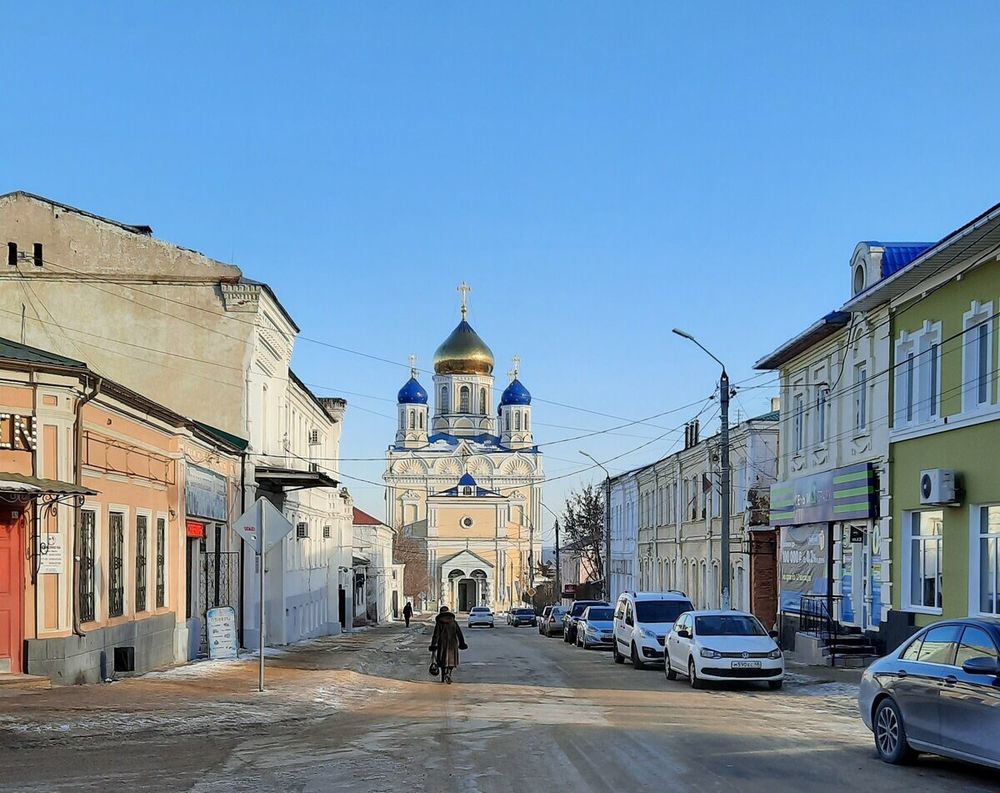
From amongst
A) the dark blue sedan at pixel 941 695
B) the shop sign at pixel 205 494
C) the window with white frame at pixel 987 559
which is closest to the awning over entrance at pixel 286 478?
the shop sign at pixel 205 494

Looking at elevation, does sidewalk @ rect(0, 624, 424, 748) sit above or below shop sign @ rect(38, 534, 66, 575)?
below

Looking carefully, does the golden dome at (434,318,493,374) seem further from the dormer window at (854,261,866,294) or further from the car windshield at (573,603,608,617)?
the dormer window at (854,261,866,294)

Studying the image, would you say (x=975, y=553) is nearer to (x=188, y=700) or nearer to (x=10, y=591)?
(x=188, y=700)

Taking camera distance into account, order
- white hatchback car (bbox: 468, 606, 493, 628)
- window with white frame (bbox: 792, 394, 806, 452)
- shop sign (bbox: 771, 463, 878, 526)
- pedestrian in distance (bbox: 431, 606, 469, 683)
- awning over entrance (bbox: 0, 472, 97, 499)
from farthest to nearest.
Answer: white hatchback car (bbox: 468, 606, 493, 628) < window with white frame (bbox: 792, 394, 806, 452) < shop sign (bbox: 771, 463, 878, 526) < pedestrian in distance (bbox: 431, 606, 469, 683) < awning over entrance (bbox: 0, 472, 97, 499)

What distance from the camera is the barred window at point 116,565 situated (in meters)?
20.5

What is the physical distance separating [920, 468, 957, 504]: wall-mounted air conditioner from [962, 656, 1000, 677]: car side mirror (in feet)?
38.8

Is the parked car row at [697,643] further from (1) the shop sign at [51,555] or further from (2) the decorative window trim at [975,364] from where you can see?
(1) the shop sign at [51,555]

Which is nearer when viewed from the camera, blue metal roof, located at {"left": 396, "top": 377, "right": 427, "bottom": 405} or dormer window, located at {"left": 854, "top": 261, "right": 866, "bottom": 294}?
dormer window, located at {"left": 854, "top": 261, "right": 866, "bottom": 294}

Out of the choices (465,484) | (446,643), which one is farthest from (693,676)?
(465,484)

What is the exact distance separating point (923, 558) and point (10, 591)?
1662 centimetres

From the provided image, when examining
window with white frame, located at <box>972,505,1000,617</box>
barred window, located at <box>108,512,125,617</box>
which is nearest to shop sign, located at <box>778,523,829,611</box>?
window with white frame, located at <box>972,505,1000,617</box>

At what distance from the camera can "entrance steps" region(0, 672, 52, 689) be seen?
1705cm

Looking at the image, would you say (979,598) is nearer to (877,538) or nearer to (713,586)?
(877,538)

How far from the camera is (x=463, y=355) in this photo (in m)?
124
